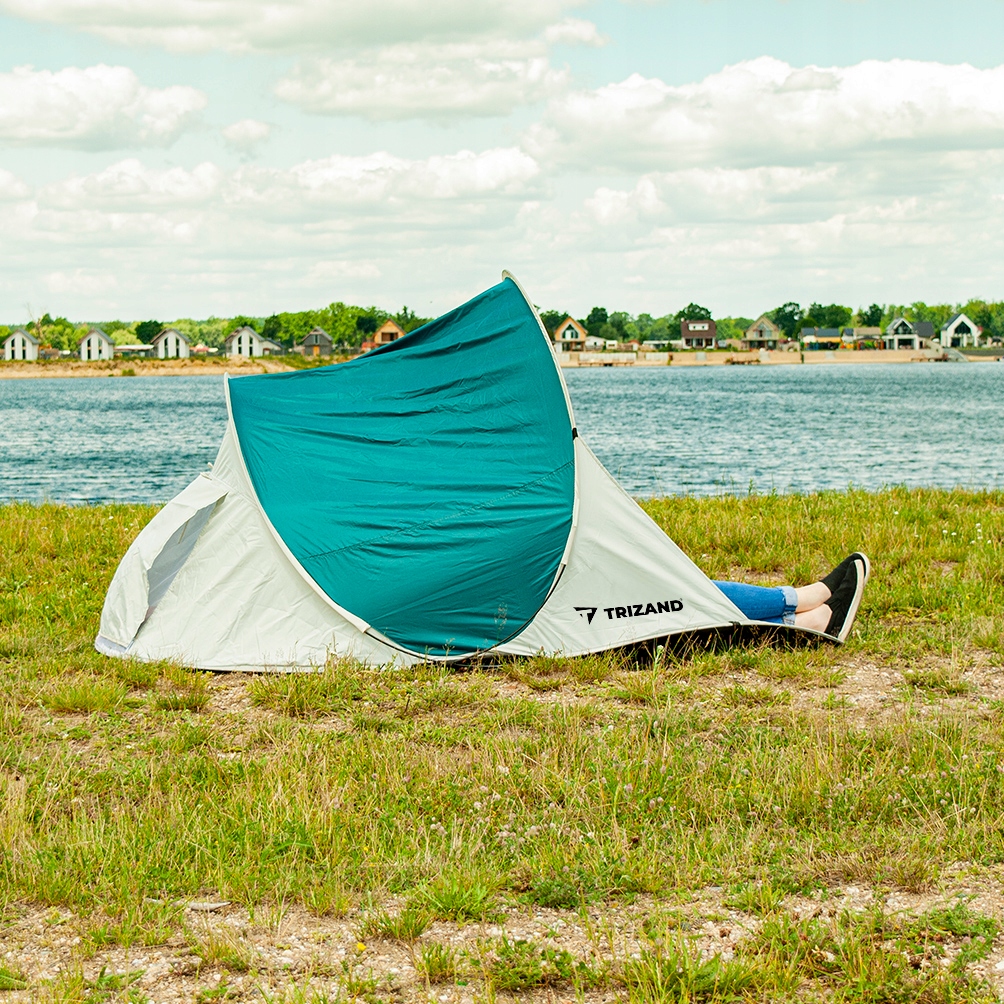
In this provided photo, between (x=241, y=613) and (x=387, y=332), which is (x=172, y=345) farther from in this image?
(x=241, y=613)

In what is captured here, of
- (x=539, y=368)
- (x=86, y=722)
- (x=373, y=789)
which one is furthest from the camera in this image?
(x=539, y=368)

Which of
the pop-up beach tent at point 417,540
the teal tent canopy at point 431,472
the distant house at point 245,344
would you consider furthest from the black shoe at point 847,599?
the distant house at point 245,344

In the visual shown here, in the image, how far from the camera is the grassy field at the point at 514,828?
4.16m

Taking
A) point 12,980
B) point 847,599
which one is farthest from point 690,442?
point 12,980

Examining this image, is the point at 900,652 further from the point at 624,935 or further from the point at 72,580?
the point at 72,580

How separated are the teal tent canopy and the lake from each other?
1058 centimetres

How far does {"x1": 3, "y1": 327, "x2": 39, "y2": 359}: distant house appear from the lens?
181125 millimetres

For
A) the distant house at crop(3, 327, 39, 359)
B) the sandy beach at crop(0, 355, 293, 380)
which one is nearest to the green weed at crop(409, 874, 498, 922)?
the sandy beach at crop(0, 355, 293, 380)

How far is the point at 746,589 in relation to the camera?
8.77 m

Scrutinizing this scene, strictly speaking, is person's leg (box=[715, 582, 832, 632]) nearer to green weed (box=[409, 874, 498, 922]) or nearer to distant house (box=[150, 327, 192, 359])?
green weed (box=[409, 874, 498, 922])

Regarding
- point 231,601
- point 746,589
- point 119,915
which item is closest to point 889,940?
point 119,915

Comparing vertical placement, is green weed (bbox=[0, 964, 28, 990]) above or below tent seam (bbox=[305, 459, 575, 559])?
below

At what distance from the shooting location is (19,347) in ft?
598

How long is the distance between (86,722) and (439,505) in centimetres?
307
